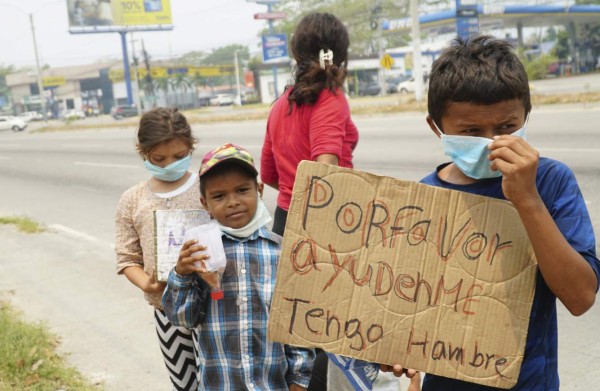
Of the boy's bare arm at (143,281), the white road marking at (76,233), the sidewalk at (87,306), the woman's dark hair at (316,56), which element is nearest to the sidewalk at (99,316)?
the sidewalk at (87,306)

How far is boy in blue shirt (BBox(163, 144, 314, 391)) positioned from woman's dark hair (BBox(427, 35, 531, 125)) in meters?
0.72

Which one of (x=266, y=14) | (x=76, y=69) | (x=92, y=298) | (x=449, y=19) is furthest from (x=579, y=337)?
(x=76, y=69)

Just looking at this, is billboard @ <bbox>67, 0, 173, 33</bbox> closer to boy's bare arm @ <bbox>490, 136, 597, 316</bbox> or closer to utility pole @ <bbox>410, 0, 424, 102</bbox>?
utility pole @ <bbox>410, 0, 424, 102</bbox>

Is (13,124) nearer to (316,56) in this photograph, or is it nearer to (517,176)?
(316,56)

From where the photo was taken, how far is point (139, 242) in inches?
117

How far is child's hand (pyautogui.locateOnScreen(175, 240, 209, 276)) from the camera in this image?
6.99 ft

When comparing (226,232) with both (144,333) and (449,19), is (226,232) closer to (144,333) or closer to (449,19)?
(144,333)

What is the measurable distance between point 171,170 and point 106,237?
19.3ft

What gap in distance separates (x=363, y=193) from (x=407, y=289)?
0.89ft

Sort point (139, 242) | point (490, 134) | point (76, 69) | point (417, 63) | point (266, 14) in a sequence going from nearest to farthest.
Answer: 1. point (490, 134)
2. point (139, 242)
3. point (417, 63)
4. point (266, 14)
5. point (76, 69)

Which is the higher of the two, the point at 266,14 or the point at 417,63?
the point at 266,14

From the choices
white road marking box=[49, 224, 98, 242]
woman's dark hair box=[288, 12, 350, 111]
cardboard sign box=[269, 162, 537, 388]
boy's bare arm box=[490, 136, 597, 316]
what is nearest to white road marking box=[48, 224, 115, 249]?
white road marking box=[49, 224, 98, 242]

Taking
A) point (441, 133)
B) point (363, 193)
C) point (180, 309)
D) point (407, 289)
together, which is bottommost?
point (180, 309)

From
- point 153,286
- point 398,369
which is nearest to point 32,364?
point 153,286
